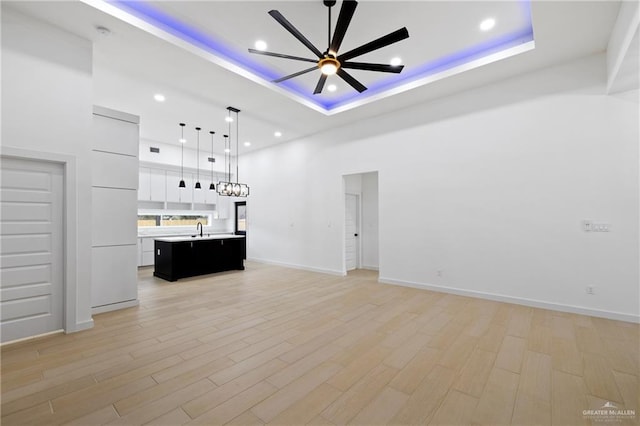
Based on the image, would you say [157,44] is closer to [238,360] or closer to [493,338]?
[238,360]

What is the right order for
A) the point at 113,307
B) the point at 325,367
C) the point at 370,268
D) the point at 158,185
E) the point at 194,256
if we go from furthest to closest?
the point at 158,185, the point at 370,268, the point at 194,256, the point at 113,307, the point at 325,367

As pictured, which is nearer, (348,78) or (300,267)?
(348,78)

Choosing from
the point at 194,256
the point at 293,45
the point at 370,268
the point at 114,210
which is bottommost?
the point at 370,268

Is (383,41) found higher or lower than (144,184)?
higher

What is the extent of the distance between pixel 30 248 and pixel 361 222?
20.6ft

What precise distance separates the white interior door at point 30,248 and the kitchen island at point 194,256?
2738mm

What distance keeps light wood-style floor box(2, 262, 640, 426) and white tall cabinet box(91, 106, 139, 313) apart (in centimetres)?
36

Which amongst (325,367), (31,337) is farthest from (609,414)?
(31,337)

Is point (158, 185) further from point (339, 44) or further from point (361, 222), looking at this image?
point (339, 44)

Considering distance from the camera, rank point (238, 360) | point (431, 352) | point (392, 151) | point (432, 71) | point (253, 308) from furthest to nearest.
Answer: point (392, 151)
point (432, 71)
point (253, 308)
point (431, 352)
point (238, 360)

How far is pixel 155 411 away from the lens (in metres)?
1.91

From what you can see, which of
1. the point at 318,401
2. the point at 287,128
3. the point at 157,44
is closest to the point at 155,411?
the point at 318,401

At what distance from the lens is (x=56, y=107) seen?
3201mm

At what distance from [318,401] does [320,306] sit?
2202 millimetres
